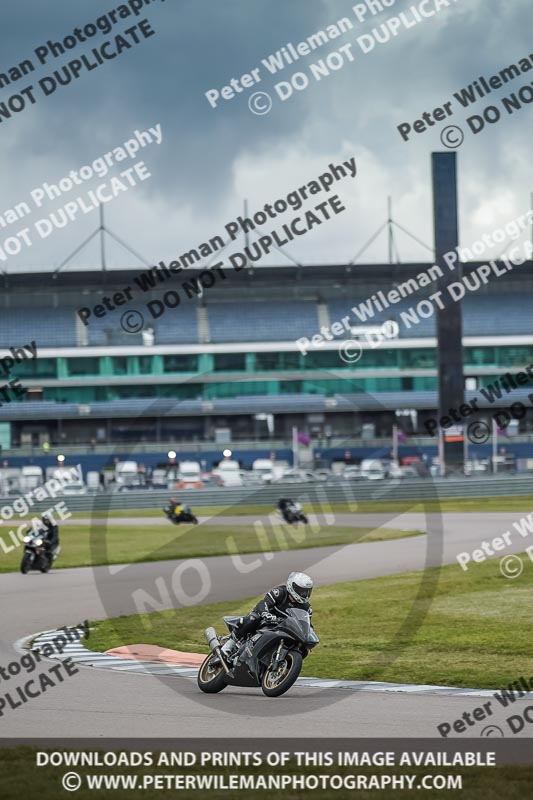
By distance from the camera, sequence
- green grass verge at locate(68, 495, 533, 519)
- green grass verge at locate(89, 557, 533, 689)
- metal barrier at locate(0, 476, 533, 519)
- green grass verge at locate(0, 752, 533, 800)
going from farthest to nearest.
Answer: metal barrier at locate(0, 476, 533, 519)
green grass verge at locate(68, 495, 533, 519)
green grass verge at locate(89, 557, 533, 689)
green grass verge at locate(0, 752, 533, 800)

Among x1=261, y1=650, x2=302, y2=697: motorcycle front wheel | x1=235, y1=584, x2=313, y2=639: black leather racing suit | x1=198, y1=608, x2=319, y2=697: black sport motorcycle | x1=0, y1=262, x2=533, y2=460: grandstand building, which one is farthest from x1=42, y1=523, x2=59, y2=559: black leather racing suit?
x1=0, y1=262, x2=533, y2=460: grandstand building

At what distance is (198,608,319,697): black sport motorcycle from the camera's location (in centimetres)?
1144

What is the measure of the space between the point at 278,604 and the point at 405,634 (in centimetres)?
Answer: 540

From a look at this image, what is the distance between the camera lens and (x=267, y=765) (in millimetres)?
8695

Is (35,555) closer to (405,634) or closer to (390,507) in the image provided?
(405,634)

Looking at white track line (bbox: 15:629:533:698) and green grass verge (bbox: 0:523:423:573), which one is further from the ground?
white track line (bbox: 15:629:533:698)

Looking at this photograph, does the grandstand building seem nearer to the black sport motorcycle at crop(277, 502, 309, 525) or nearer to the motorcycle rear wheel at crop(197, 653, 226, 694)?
the black sport motorcycle at crop(277, 502, 309, 525)

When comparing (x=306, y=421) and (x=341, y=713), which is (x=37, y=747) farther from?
(x=306, y=421)

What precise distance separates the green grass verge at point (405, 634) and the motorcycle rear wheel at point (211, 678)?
1.70m

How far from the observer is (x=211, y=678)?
1208 centimetres

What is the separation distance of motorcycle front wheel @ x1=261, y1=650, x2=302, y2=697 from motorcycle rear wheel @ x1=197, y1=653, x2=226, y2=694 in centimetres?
48

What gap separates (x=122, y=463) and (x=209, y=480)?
9783 millimetres

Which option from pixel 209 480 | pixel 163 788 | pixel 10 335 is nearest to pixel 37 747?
pixel 163 788

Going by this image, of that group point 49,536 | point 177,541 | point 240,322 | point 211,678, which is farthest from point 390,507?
point 240,322
